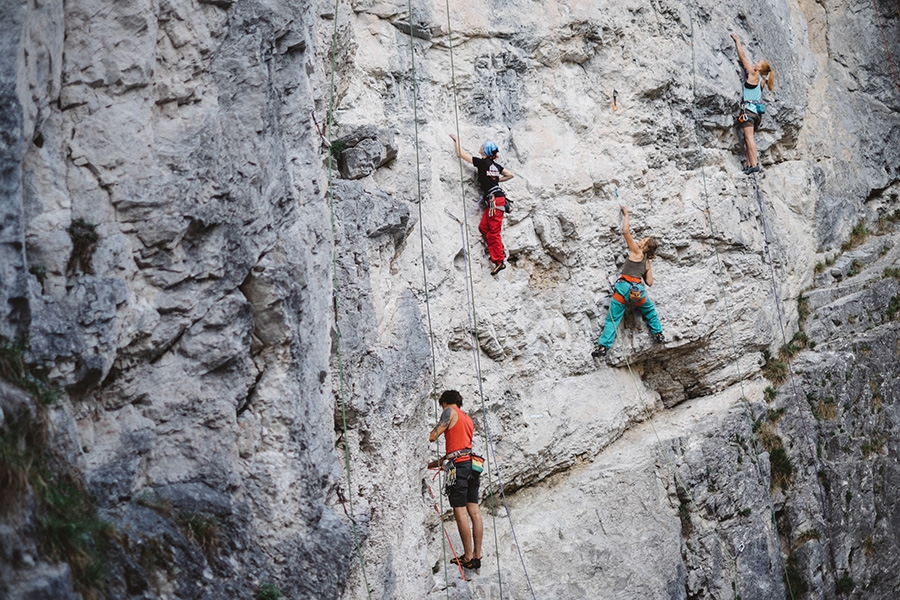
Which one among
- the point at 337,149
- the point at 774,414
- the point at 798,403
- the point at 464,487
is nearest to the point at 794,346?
the point at 798,403

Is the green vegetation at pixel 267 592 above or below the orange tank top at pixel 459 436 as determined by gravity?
below

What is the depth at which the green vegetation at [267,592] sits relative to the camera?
6.67m

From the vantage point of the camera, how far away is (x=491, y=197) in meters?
10.5

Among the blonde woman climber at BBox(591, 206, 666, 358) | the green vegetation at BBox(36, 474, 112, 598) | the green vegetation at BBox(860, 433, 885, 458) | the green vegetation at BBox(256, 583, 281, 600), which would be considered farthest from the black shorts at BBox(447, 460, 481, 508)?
the green vegetation at BBox(860, 433, 885, 458)

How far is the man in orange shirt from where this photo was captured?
8906 mm

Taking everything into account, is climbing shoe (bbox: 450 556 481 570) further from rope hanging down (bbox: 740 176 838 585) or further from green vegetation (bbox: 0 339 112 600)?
rope hanging down (bbox: 740 176 838 585)

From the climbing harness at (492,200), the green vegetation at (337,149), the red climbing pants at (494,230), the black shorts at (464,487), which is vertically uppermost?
the green vegetation at (337,149)

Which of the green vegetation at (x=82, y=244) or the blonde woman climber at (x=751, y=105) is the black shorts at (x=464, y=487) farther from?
the blonde woman climber at (x=751, y=105)

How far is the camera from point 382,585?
8016 millimetres

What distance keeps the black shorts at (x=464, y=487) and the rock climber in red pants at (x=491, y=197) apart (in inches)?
103

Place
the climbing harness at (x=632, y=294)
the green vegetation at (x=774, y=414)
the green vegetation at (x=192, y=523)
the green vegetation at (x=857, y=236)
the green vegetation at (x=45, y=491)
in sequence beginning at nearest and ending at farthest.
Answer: the green vegetation at (x=45, y=491) < the green vegetation at (x=192, y=523) < the climbing harness at (x=632, y=294) < the green vegetation at (x=774, y=414) < the green vegetation at (x=857, y=236)

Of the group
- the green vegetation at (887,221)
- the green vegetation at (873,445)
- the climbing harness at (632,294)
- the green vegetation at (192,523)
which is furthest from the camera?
the green vegetation at (887,221)

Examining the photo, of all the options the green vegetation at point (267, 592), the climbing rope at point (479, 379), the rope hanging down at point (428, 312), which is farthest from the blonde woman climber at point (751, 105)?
the green vegetation at point (267, 592)

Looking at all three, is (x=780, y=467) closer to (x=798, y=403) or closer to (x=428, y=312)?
(x=798, y=403)
